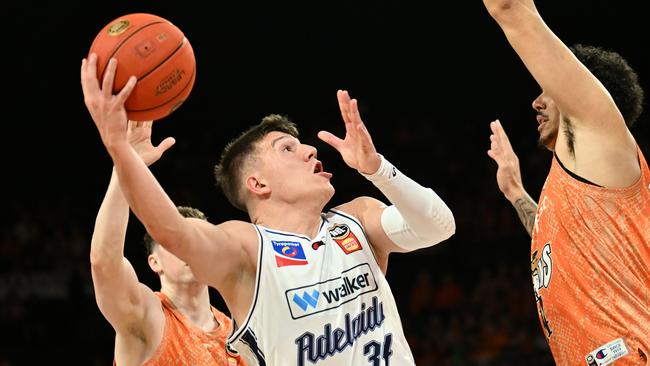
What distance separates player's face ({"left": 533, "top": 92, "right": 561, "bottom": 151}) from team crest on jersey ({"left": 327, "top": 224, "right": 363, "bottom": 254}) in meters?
0.90

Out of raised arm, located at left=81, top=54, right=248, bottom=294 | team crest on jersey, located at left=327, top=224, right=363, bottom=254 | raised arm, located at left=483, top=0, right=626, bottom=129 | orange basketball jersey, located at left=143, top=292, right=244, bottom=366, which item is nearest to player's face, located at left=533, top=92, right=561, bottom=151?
raised arm, located at left=483, top=0, right=626, bottom=129

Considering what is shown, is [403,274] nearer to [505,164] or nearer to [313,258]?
[505,164]

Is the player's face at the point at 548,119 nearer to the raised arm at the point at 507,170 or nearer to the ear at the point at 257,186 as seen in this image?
the raised arm at the point at 507,170

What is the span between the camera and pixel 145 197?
300cm

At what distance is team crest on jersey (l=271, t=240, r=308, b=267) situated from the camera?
138 inches

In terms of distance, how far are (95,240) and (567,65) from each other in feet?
7.05

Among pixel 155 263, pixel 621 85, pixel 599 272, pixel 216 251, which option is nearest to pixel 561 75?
pixel 621 85

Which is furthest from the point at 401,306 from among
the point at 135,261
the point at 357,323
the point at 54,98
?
the point at 357,323

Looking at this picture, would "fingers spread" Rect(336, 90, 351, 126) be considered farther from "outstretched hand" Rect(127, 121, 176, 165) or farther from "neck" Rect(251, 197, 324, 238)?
"outstretched hand" Rect(127, 121, 176, 165)

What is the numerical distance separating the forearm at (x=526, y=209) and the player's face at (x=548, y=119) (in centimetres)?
72

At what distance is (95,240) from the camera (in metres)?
3.87

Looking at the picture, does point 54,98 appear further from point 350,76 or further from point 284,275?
point 284,275

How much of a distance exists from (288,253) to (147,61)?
961mm

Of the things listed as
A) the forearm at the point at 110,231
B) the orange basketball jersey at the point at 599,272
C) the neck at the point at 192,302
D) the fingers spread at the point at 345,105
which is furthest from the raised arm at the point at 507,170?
the forearm at the point at 110,231
